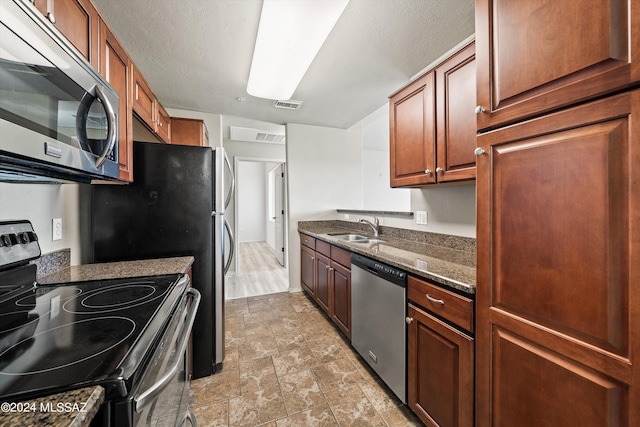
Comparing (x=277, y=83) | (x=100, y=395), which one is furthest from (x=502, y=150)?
(x=277, y=83)

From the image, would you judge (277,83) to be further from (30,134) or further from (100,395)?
(100,395)

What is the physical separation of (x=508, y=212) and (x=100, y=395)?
50.2 inches

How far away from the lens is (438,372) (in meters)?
1.25

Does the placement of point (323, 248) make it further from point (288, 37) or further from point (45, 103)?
point (45, 103)

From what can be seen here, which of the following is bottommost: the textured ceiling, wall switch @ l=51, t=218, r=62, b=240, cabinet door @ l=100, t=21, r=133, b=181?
wall switch @ l=51, t=218, r=62, b=240

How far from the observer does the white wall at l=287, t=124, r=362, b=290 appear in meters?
3.62

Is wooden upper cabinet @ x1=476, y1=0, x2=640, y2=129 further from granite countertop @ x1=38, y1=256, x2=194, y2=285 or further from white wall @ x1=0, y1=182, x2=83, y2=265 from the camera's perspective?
white wall @ x1=0, y1=182, x2=83, y2=265

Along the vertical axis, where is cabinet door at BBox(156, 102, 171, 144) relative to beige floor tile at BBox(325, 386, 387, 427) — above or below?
above

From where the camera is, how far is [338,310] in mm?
2373

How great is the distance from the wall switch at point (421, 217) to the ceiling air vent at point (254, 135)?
2.91 metres

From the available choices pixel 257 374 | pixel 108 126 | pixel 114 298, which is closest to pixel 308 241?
pixel 257 374

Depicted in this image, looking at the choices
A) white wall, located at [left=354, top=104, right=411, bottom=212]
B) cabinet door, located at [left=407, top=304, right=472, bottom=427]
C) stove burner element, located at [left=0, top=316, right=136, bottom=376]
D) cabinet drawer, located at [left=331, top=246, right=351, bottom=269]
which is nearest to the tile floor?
cabinet door, located at [left=407, top=304, right=472, bottom=427]

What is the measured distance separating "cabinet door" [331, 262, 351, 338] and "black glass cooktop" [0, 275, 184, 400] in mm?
1377

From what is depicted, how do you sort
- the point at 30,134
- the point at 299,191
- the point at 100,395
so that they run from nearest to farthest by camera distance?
the point at 100,395 < the point at 30,134 < the point at 299,191
